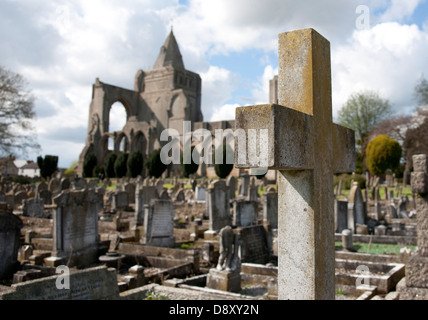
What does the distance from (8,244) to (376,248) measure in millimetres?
8566

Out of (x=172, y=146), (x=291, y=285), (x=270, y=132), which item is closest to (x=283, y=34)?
(x=270, y=132)

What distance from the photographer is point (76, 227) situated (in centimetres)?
885

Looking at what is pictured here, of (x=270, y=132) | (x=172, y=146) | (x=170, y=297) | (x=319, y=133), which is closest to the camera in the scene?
(x=270, y=132)

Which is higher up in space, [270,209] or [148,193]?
[148,193]

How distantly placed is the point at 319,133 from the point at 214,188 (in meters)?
10.4

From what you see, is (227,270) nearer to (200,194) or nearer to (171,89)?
(200,194)

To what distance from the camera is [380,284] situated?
6.24 m

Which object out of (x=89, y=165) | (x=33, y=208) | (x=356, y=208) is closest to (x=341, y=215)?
(x=356, y=208)

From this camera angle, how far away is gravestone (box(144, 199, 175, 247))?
10594 millimetres

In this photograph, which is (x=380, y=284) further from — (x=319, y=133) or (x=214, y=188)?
(x=214, y=188)

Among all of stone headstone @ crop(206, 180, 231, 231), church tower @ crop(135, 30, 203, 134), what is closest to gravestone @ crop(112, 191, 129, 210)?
stone headstone @ crop(206, 180, 231, 231)

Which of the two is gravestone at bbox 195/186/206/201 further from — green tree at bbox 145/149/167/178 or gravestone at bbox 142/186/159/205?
green tree at bbox 145/149/167/178

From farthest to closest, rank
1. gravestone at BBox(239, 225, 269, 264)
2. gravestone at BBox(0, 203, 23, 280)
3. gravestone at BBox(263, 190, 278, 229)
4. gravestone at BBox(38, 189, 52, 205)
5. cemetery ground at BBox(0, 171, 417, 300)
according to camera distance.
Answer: gravestone at BBox(38, 189, 52, 205)
gravestone at BBox(263, 190, 278, 229)
gravestone at BBox(239, 225, 269, 264)
gravestone at BBox(0, 203, 23, 280)
cemetery ground at BBox(0, 171, 417, 300)

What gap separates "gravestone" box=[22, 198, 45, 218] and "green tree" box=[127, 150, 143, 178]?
1430 inches
